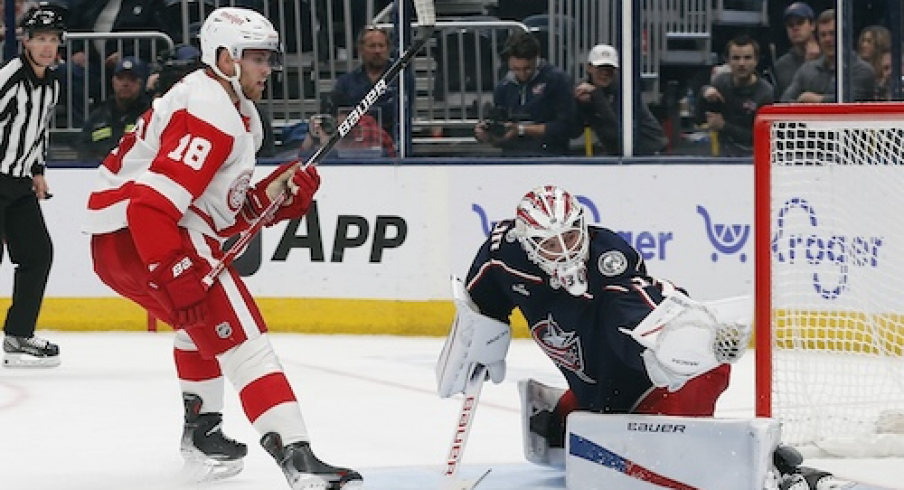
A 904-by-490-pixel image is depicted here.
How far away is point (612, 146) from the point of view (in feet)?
22.5

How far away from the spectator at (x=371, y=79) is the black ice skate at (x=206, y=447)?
2.99 metres

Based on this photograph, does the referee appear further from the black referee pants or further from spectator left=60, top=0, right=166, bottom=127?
spectator left=60, top=0, right=166, bottom=127

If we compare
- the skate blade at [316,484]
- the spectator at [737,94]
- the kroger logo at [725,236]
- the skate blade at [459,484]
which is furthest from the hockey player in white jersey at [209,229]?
the spectator at [737,94]

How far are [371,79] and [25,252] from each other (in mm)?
1582

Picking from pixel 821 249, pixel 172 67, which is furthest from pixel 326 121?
pixel 821 249

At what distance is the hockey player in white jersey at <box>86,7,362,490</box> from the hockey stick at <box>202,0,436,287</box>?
0.02 metres

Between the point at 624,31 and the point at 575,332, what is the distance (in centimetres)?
316

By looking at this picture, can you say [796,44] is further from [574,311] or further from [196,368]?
[196,368]

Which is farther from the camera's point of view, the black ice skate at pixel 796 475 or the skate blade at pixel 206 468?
the skate blade at pixel 206 468

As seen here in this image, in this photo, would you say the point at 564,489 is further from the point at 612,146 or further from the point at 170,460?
the point at 612,146

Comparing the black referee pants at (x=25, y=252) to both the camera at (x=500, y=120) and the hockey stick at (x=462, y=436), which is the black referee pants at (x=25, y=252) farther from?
the hockey stick at (x=462, y=436)

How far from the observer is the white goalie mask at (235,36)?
3.86 m

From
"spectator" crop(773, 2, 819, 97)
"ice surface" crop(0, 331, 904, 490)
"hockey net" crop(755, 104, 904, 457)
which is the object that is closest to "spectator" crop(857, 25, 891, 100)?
"spectator" crop(773, 2, 819, 97)

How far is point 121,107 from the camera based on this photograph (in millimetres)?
7289
